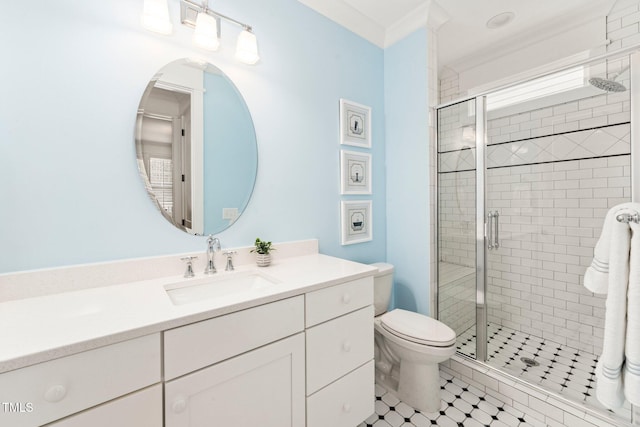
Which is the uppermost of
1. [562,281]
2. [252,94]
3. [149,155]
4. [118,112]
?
[252,94]

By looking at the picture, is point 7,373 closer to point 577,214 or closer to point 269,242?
point 269,242

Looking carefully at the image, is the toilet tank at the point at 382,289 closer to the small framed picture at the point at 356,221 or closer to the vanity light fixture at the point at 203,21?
the small framed picture at the point at 356,221

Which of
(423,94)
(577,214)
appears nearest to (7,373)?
(423,94)

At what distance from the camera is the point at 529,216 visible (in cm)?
211

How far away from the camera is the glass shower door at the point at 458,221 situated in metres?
1.87

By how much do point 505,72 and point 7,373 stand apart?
3346 mm

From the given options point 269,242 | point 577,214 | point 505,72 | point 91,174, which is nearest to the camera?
point 91,174

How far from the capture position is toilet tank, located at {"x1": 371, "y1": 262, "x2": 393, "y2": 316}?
1813 millimetres

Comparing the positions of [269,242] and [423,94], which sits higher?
[423,94]

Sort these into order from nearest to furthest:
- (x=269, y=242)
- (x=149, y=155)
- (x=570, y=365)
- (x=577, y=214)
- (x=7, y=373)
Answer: (x=7, y=373)
(x=149, y=155)
(x=269, y=242)
(x=570, y=365)
(x=577, y=214)

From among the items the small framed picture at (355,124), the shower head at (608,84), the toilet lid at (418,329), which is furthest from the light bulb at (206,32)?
the shower head at (608,84)

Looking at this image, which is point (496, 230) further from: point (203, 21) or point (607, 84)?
point (203, 21)

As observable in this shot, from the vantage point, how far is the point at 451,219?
6.52 feet

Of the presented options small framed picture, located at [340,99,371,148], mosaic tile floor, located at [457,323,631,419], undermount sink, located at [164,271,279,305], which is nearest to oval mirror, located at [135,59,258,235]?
undermount sink, located at [164,271,279,305]
